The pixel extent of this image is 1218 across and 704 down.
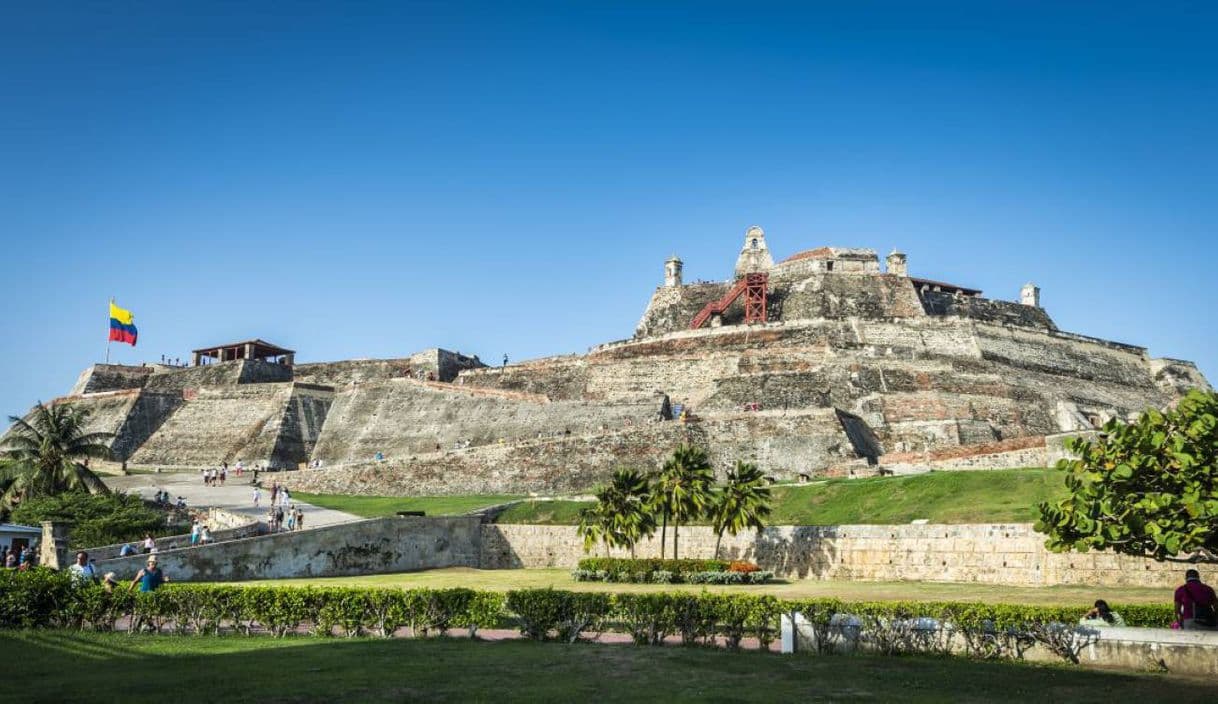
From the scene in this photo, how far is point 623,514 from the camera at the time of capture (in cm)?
3041

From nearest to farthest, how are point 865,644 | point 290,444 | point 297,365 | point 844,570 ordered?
point 865,644 < point 844,570 < point 290,444 < point 297,365

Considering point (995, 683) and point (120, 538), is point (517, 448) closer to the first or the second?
point (120, 538)

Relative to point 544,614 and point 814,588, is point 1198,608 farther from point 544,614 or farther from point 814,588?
point 814,588

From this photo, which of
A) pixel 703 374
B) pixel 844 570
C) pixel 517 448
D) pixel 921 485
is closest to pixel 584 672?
pixel 844 570

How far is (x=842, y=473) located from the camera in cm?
3572

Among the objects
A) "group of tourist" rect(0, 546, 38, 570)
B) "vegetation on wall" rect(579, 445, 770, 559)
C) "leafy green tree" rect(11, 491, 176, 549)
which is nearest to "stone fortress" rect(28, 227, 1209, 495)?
"vegetation on wall" rect(579, 445, 770, 559)

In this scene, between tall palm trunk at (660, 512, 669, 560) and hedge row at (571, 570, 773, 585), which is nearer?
hedge row at (571, 570, 773, 585)

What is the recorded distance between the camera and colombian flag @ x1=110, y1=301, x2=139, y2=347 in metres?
64.6

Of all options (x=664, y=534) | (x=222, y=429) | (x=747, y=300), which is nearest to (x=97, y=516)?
(x=664, y=534)

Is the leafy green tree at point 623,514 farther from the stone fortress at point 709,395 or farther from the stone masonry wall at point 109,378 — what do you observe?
the stone masonry wall at point 109,378

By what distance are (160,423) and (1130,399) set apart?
51.4 metres

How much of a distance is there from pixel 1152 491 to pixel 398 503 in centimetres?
3066

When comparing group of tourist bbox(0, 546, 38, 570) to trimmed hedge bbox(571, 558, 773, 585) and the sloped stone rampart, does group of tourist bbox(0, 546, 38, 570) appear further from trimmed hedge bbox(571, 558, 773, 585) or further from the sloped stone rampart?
the sloped stone rampart

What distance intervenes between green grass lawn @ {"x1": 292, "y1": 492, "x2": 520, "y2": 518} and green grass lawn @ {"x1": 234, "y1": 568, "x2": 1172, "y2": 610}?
4615 millimetres
